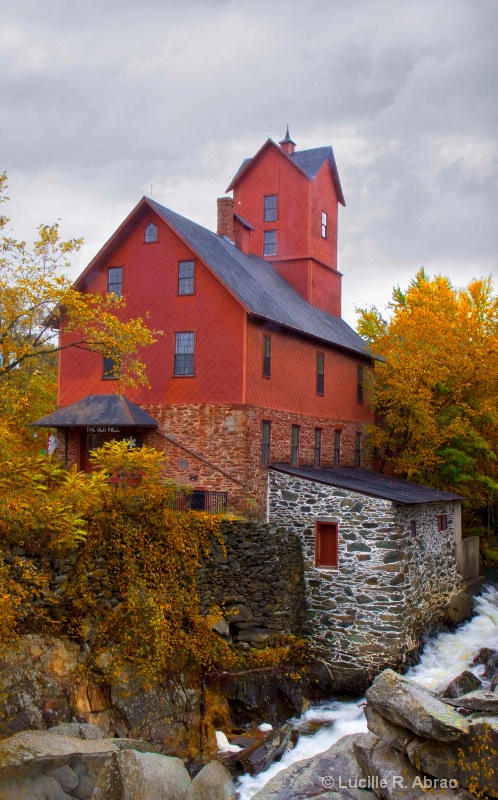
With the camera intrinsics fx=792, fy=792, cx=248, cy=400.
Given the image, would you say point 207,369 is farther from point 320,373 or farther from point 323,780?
point 323,780

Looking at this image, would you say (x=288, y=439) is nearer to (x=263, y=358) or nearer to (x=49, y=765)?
(x=263, y=358)

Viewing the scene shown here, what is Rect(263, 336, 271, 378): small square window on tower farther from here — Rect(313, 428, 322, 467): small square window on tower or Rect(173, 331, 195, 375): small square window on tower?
Rect(313, 428, 322, 467): small square window on tower

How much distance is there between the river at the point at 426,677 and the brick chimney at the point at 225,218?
15.6 meters

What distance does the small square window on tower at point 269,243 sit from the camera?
31.7 metres

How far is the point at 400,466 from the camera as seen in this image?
29703 mm

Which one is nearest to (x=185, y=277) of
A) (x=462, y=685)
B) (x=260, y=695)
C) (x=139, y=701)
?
(x=260, y=695)

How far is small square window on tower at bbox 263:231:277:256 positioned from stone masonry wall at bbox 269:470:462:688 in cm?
1239

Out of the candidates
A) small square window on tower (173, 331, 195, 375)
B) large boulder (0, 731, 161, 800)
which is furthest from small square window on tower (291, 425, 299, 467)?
large boulder (0, 731, 161, 800)

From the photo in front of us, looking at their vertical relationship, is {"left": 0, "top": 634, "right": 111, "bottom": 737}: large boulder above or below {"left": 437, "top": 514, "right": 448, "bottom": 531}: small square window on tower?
below

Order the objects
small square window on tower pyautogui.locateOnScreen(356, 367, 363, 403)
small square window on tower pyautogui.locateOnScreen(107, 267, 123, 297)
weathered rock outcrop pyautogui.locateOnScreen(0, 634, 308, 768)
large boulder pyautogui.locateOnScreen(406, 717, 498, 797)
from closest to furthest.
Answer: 1. large boulder pyautogui.locateOnScreen(406, 717, 498, 797)
2. weathered rock outcrop pyautogui.locateOnScreen(0, 634, 308, 768)
3. small square window on tower pyautogui.locateOnScreen(107, 267, 123, 297)
4. small square window on tower pyautogui.locateOnScreen(356, 367, 363, 403)

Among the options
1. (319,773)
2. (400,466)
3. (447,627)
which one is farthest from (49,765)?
(400,466)

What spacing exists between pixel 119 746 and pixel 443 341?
65.8ft

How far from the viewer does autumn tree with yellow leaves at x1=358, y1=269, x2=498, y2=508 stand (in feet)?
93.0

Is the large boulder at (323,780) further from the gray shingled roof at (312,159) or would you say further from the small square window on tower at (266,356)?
the gray shingled roof at (312,159)
